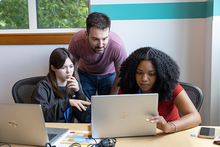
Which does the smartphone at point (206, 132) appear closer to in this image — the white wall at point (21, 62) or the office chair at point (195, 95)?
the office chair at point (195, 95)

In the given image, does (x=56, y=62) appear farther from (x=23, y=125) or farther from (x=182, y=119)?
(x=182, y=119)

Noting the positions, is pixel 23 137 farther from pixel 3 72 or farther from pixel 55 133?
pixel 3 72

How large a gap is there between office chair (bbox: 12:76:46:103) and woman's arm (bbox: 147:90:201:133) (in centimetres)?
113

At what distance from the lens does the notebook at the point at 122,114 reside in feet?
Answer: 3.37

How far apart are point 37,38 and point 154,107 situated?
70.7 inches

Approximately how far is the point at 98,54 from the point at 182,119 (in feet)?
3.41

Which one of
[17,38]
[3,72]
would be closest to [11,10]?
[17,38]

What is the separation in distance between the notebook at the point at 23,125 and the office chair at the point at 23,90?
28.0 inches

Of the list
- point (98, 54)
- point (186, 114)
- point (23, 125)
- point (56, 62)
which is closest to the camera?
point (23, 125)

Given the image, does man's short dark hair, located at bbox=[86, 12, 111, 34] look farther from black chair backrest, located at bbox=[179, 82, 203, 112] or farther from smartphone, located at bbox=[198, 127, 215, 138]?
smartphone, located at bbox=[198, 127, 215, 138]

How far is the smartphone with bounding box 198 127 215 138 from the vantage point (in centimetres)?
111

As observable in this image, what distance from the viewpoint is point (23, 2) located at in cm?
252

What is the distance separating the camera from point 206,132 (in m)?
1.15

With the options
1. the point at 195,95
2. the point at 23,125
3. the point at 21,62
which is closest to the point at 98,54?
the point at 195,95
